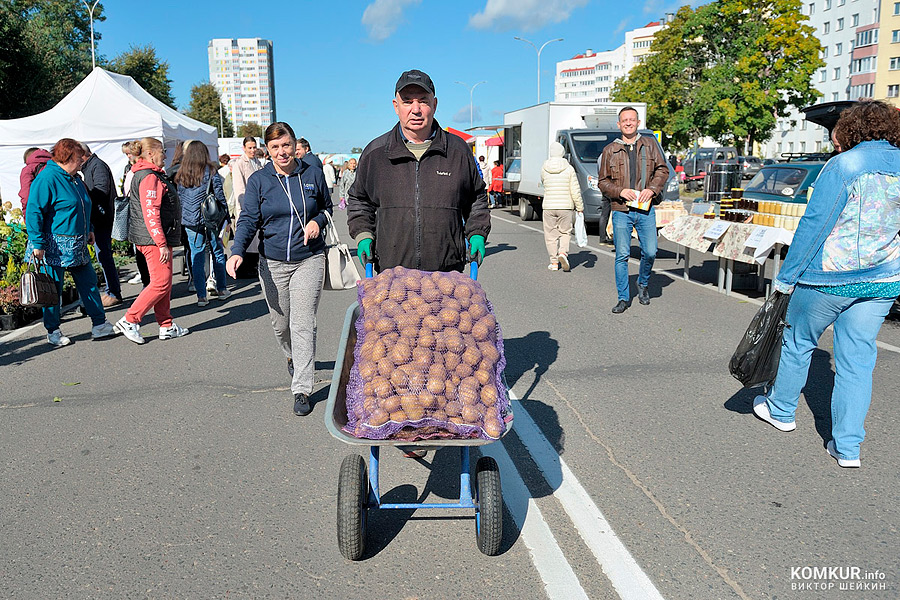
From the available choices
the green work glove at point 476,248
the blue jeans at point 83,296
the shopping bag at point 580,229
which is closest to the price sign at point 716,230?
the shopping bag at point 580,229

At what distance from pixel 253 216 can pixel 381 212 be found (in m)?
1.36

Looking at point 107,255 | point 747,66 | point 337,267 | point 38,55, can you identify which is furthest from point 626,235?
point 747,66

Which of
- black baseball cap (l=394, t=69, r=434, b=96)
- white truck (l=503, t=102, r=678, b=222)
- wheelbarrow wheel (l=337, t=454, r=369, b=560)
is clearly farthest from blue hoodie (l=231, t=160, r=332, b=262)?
white truck (l=503, t=102, r=678, b=222)

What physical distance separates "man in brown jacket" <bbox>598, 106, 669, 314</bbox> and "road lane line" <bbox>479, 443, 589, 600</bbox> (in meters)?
4.65

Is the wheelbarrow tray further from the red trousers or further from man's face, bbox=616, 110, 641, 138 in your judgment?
man's face, bbox=616, 110, 641, 138

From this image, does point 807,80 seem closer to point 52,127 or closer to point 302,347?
point 52,127

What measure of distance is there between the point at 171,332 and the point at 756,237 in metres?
6.48

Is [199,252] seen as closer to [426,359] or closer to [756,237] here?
[756,237]

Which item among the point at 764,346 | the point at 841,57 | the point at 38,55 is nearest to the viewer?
the point at 764,346

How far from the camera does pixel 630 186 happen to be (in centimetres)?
856

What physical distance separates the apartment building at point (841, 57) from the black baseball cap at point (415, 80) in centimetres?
7273

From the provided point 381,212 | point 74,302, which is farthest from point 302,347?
point 74,302

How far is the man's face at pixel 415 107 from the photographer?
4.08 metres

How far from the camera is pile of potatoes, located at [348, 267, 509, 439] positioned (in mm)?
3152
